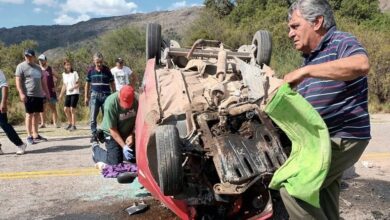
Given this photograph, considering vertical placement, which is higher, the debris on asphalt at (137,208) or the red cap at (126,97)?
the red cap at (126,97)

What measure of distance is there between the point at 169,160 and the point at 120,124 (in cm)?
231

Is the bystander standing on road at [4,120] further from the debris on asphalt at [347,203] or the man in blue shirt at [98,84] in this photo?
the debris on asphalt at [347,203]

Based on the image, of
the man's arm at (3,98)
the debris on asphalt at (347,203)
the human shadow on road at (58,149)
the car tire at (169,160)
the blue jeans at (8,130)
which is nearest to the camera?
the car tire at (169,160)

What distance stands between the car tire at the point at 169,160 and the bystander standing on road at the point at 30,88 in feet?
18.9

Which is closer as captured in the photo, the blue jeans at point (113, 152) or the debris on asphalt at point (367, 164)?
the blue jeans at point (113, 152)

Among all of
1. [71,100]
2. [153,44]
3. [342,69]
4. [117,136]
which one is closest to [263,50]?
[153,44]

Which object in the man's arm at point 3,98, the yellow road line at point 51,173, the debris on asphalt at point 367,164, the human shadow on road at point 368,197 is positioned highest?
the man's arm at point 3,98

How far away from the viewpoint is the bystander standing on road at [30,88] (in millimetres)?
8914

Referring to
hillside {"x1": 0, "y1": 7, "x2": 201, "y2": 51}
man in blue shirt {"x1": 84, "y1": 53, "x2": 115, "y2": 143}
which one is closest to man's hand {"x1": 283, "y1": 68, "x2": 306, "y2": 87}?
man in blue shirt {"x1": 84, "y1": 53, "x2": 115, "y2": 143}

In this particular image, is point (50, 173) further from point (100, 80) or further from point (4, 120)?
point (100, 80)

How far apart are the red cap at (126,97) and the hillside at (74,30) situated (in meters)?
131

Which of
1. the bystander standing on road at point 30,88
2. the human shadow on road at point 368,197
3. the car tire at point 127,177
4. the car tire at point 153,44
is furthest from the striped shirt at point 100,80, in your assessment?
the human shadow on road at point 368,197

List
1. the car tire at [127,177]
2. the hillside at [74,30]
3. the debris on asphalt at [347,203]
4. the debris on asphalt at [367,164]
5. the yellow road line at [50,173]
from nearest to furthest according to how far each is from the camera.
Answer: the debris on asphalt at [347,203], the car tire at [127,177], the yellow road line at [50,173], the debris on asphalt at [367,164], the hillside at [74,30]

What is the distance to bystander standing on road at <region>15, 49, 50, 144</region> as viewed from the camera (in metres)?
8.91
